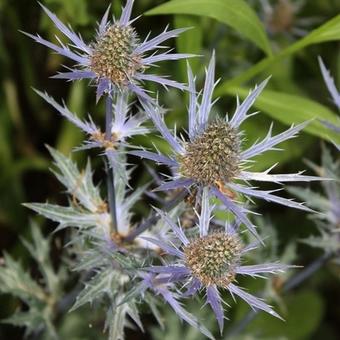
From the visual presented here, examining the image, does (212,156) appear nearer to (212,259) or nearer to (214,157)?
(214,157)

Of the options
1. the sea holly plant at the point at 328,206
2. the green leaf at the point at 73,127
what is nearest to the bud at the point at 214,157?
the sea holly plant at the point at 328,206

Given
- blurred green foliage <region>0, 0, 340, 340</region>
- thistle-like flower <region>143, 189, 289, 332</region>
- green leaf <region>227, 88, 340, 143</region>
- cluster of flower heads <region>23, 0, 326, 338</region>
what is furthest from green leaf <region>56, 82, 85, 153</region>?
thistle-like flower <region>143, 189, 289, 332</region>

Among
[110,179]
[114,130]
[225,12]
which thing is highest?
[225,12]

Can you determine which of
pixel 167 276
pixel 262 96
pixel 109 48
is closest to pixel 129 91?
pixel 109 48

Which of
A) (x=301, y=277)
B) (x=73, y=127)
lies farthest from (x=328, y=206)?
(x=73, y=127)

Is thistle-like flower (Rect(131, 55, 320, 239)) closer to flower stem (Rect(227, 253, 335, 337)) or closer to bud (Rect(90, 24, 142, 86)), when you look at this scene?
bud (Rect(90, 24, 142, 86))

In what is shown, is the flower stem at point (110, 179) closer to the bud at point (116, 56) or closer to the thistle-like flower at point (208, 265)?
the bud at point (116, 56)

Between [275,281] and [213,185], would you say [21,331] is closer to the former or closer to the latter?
[275,281]
